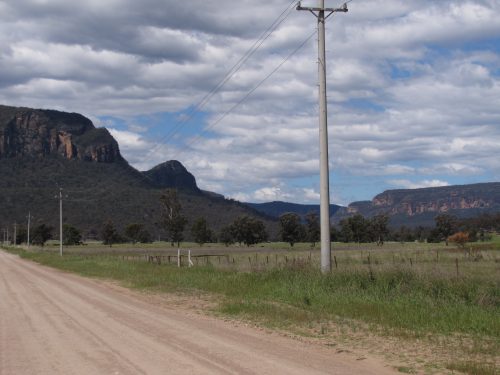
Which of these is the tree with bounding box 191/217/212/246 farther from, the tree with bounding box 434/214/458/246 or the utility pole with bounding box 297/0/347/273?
the utility pole with bounding box 297/0/347/273

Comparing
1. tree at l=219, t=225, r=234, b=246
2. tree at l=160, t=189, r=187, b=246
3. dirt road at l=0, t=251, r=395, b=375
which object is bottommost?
dirt road at l=0, t=251, r=395, b=375

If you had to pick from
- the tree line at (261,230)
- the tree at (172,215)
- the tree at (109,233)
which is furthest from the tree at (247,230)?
the tree at (109,233)

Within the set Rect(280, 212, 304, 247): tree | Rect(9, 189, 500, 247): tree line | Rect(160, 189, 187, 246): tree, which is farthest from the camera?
Rect(280, 212, 304, 247): tree

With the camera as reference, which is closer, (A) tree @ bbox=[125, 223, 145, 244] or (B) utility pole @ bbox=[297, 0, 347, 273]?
(B) utility pole @ bbox=[297, 0, 347, 273]

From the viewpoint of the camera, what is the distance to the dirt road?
9.09 meters

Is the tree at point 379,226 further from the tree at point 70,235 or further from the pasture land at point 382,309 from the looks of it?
the pasture land at point 382,309

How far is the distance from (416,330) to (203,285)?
1278cm

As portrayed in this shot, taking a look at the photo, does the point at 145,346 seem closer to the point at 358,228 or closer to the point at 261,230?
the point at 261,230

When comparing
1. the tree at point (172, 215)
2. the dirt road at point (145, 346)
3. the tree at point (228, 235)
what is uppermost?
the tree at point (172, 215)

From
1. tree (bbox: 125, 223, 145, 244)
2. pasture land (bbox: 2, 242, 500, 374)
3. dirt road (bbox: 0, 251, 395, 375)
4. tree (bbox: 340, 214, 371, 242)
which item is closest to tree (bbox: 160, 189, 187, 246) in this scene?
tree (bbox: 125, 223, 145, 244)

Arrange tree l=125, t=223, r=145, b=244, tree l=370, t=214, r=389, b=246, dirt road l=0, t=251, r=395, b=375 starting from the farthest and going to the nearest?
tree l=370, t=214, r=389, b=246
tree l=125, t=223, r=145, b=244
dirt road l=0, t=251, r=395, b=375

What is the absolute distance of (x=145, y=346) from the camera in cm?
1099

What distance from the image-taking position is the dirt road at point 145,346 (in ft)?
29.8

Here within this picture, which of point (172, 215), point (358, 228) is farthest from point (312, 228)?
point (172, 215)
